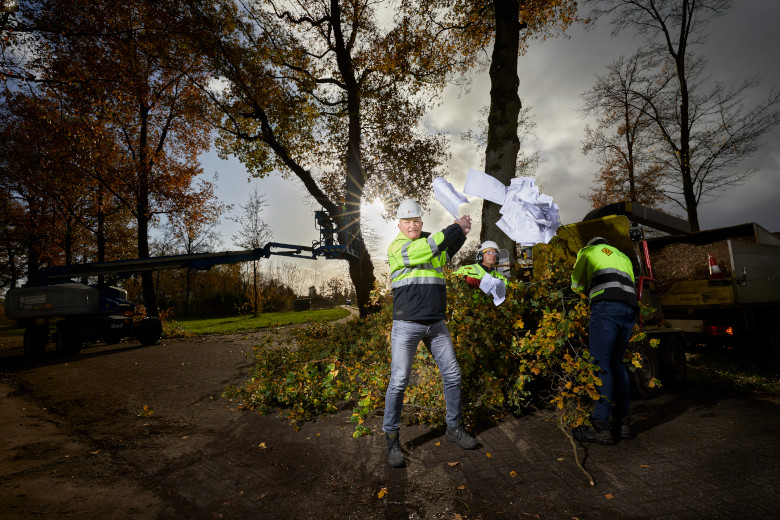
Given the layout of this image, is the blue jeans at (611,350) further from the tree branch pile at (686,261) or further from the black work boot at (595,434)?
the tree branch pile at (686,261)

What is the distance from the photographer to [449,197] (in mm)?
3445

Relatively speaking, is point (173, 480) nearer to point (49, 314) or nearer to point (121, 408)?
point (121, 408)

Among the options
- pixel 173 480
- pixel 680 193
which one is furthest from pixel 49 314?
pixel 680 193

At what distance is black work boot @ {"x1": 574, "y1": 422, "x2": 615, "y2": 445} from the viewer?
342cm

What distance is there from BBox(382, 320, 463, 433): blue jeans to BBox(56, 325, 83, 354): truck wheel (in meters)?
12.7

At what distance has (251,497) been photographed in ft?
9.38

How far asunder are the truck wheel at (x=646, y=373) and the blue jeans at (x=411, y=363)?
2.97 m

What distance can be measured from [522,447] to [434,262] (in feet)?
6.55

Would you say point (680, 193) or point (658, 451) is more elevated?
point (680, 193)

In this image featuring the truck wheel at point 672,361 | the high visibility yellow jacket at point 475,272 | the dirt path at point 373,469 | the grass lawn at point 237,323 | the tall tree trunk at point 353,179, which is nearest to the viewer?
the dirt path at point 373,469

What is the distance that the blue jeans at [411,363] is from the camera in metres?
3.31

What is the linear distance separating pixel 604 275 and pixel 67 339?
48.4 ft

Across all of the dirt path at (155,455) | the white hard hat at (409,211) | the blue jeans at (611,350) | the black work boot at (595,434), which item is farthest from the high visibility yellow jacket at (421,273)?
the black work boot at (595,434)

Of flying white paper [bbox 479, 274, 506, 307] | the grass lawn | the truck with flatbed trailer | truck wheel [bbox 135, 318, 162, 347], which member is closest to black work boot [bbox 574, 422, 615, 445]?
flying white paper [bbox 479, 274, 506, 307]
